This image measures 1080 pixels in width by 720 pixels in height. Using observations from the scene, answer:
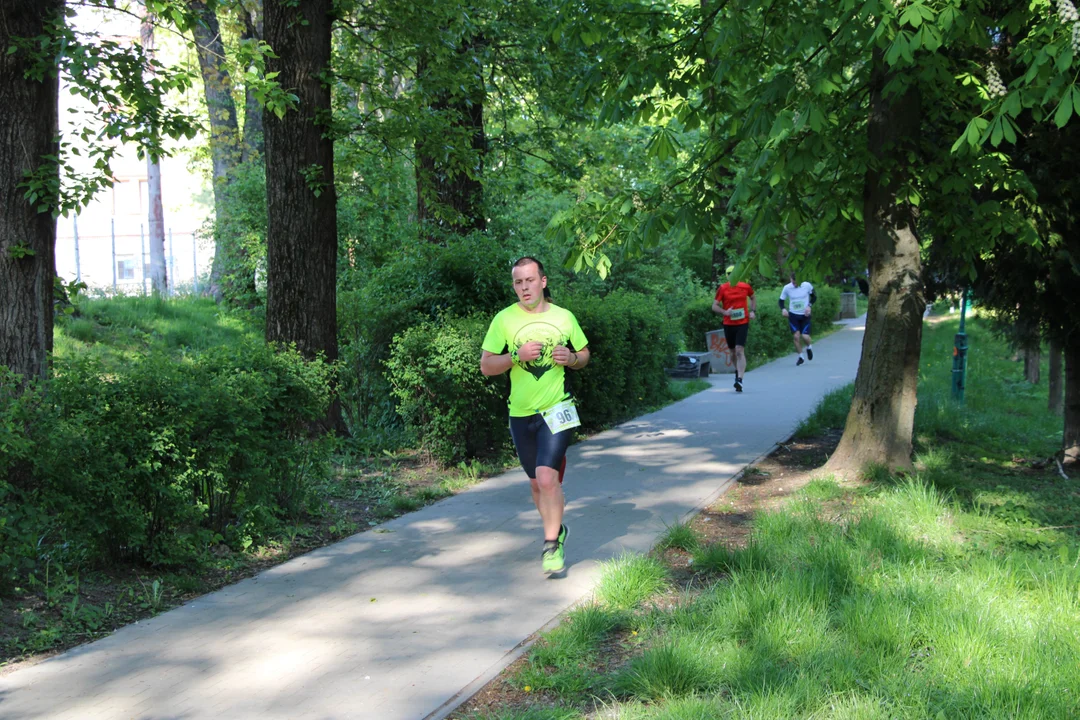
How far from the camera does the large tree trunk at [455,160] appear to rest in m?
11.0

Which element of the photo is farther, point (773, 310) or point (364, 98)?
point (773, 310)

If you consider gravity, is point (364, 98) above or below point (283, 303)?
above

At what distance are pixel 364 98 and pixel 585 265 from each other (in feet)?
15.6

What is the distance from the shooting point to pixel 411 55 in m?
11.4

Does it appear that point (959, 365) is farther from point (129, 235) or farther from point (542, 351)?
point (129, 235)

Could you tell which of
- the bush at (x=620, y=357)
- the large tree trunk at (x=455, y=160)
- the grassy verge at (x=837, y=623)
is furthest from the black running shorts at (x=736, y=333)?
the grassy verge at (x=837, y=623)

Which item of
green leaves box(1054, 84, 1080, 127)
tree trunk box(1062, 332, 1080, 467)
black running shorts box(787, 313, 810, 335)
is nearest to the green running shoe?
green leaves box(1054, 84, 1080, 127)

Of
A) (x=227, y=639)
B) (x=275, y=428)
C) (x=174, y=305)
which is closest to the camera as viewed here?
(x=227, y=639)

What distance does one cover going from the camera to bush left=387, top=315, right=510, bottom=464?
8984 mm

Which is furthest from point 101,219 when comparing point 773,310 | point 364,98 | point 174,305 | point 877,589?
point 877,589

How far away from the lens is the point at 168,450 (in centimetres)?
574

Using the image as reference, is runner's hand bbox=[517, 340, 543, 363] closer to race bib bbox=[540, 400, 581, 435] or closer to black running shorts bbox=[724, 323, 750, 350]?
race bib bbox=[540, 400, 581, 435]

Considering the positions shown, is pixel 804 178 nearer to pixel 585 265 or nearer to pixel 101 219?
pixel 585 265

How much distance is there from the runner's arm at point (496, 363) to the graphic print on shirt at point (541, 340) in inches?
3.2
